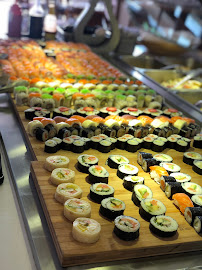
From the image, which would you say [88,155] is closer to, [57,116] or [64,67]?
[57,116]

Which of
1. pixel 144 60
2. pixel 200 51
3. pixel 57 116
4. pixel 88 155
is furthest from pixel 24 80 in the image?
pixel 200 51

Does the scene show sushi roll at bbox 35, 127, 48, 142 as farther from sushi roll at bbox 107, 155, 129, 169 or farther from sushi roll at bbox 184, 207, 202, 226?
sushi roll at bbox 184, 207, 202, 226

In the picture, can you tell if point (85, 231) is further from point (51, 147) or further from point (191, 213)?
point (51, 147)

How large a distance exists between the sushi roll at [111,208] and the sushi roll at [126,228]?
50mm

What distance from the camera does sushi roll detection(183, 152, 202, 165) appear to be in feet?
9.00

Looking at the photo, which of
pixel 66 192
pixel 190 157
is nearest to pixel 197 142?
pixel 190 157

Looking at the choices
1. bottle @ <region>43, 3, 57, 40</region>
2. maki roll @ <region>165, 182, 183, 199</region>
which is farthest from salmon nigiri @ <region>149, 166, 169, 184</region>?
bottle @ <region>43, 3, 57, 40</region>

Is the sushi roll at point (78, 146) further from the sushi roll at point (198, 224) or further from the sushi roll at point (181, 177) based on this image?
the sushi roll at point (198, 224)

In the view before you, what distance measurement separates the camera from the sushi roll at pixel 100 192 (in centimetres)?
212

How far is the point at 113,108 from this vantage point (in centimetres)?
346

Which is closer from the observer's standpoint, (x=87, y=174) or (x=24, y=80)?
(x=87, y=174)

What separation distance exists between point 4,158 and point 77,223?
110 cm

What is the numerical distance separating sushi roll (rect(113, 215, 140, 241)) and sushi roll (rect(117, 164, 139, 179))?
1.60ft

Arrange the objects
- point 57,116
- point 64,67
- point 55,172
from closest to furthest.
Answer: point 55,172 < point 57,116 < point 64,67
